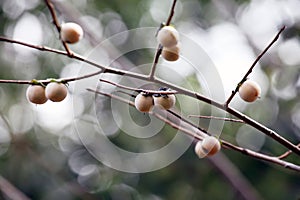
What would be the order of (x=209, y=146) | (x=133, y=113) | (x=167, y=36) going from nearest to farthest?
(x=167, y=36) → (x=209, y=146) → (x=133, y=113)

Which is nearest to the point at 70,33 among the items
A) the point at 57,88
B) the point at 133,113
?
the point at 57,88

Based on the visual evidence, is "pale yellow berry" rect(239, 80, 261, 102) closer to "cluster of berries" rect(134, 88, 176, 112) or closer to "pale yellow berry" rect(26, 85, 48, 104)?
"cluster of berries" rect(134, 88, 176, 112)

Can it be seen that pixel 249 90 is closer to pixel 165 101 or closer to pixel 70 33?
pixel 165 101

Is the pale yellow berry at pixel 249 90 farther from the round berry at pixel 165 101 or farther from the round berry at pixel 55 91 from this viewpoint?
the round berry at pixel 55 91

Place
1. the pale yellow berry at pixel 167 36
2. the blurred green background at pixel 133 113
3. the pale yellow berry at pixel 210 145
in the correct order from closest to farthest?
1. the pale yellow berry at pixel 167 36
2. the pale yellow berry at pixel 210 145
3. the blurred green background at pixel 133 113

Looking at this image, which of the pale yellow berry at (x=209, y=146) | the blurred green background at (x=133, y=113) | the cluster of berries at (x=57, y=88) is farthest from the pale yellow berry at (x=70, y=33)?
the blurred green background at (x=133, y=113)

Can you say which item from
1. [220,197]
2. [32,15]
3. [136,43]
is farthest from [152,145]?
[32,15]
